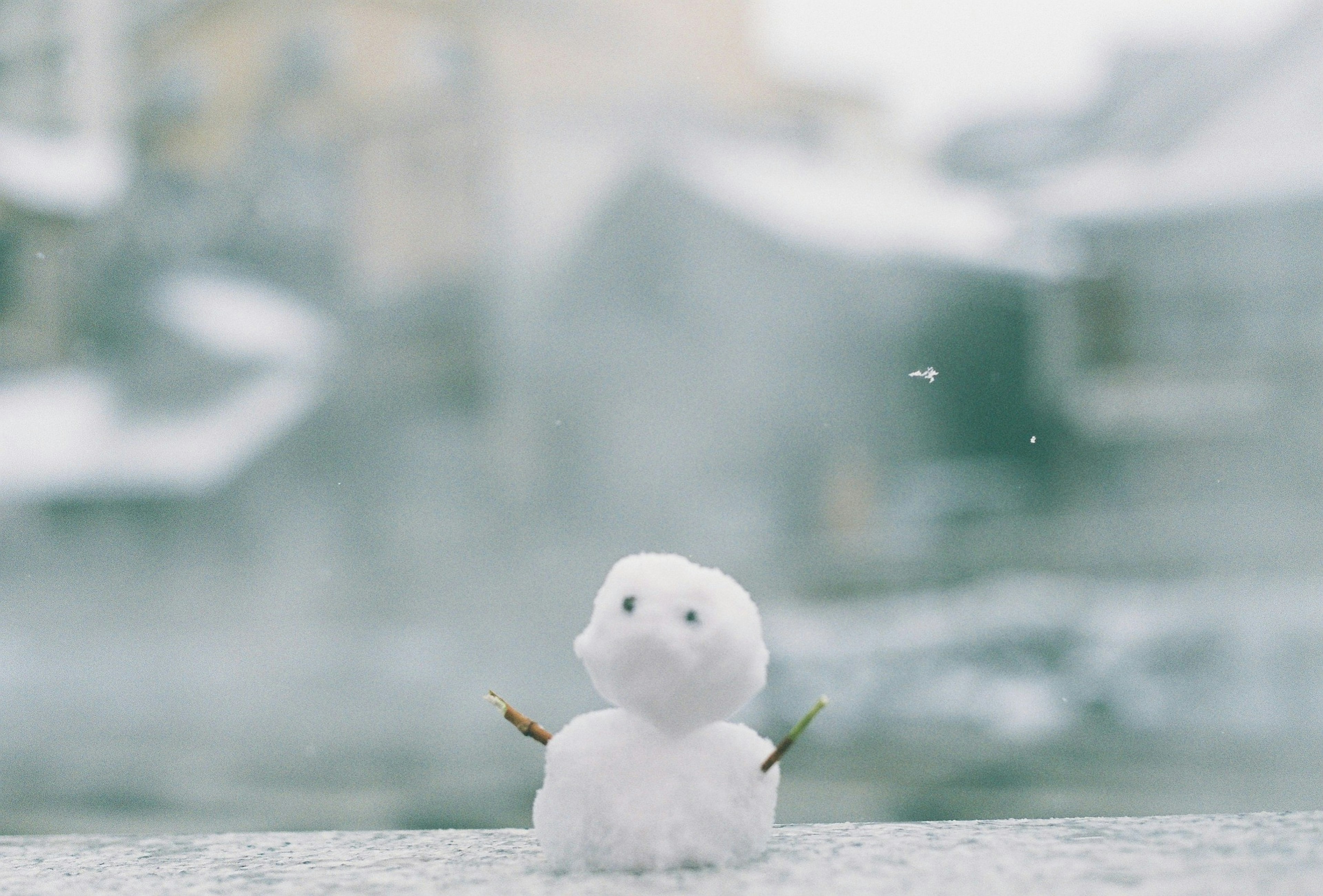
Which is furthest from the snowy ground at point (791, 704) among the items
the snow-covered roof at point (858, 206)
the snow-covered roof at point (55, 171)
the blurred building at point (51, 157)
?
the snow-covered roof at point (55, 171)

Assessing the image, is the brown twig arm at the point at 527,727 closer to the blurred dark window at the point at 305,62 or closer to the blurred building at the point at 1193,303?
the blurred building at the point at 1193,303

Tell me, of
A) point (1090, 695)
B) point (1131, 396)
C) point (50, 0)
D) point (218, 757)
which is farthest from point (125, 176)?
point (1090, 695)

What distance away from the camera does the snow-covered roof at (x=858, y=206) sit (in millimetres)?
4590

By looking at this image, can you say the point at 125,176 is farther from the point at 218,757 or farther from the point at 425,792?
the point at 425,792

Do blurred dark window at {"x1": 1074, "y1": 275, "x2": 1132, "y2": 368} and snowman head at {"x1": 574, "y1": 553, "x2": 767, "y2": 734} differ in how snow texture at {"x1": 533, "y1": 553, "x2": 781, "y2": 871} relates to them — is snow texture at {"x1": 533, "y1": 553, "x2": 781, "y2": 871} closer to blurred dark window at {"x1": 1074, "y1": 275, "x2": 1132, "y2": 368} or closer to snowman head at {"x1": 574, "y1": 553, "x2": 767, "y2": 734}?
snowman head at {"x1": 574, "y1": 553, "x2": 767, "y2": 734}

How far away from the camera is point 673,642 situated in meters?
0.67

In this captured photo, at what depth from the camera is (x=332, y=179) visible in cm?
549

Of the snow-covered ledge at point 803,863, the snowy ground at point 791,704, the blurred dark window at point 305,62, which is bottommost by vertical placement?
the snow-covered ledge at point 803,863

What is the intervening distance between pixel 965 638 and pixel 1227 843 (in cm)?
428

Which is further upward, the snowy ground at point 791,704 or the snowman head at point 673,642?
the snowy ground at point 791,704

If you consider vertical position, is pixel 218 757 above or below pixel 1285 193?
below

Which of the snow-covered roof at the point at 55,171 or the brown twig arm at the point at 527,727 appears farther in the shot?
the snow-covered roof at the point at 55,171

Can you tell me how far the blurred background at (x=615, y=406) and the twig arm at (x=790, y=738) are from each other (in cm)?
311

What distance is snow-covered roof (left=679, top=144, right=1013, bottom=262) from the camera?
4590 millimetres
